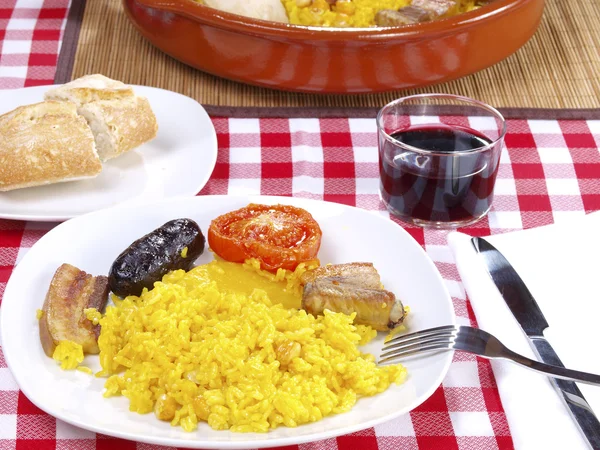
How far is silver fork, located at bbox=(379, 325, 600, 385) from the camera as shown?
5.87ft

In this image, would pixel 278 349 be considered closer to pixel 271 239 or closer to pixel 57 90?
pixel 271 239

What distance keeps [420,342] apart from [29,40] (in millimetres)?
2378

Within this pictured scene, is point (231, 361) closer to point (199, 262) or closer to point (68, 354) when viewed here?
point (68, 354)

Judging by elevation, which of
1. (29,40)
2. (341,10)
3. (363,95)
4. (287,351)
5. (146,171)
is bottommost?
(29,40)

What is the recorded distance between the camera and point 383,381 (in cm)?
175

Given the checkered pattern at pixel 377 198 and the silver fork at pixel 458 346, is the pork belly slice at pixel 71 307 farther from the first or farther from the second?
the silver fork at pixel 458 346

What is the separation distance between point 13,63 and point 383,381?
2.26 m

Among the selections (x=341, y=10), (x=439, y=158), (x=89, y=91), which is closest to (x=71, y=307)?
(x=89, y=91)

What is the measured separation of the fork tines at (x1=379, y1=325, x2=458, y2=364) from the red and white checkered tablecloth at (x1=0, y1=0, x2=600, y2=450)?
15cm

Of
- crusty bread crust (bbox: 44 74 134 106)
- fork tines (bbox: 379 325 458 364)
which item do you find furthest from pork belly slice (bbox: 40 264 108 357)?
crusty bread crust (bbox: 44 74 134 106)

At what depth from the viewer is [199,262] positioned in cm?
220

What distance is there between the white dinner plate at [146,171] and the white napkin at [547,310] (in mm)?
861

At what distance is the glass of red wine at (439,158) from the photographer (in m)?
2.34

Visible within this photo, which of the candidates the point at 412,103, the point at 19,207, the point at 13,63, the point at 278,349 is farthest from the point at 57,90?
the point at 278,349
